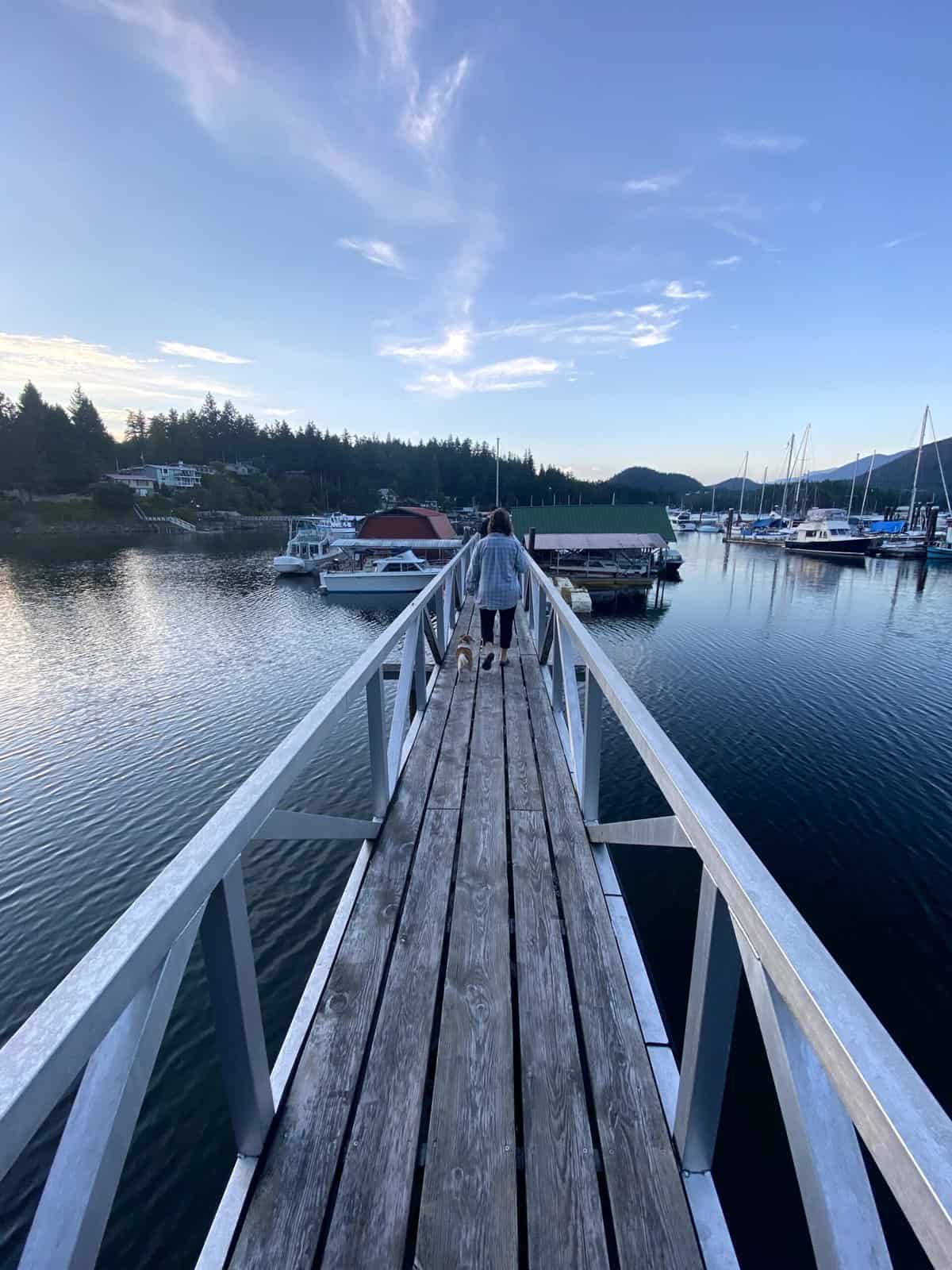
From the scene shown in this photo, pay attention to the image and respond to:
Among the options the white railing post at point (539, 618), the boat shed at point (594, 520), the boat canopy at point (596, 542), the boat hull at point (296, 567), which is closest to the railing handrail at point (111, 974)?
the white railing post at point (539, 618)

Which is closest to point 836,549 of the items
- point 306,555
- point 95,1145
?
point 306,555

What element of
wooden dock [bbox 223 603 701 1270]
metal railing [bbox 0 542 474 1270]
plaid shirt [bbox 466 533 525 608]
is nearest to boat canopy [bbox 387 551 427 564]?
Answer: plaid shirt [bbox 466 533 525 608]

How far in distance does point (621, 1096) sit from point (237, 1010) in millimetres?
1295

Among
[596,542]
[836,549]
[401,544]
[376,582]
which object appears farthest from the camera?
[836,549]

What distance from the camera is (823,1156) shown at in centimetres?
104

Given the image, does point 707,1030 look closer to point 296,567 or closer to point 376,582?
point 376,582

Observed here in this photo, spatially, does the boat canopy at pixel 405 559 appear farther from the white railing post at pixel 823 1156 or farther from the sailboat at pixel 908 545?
the sailboat at pixel 908 545

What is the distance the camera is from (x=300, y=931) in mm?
7582

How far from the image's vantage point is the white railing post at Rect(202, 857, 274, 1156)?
1486mm

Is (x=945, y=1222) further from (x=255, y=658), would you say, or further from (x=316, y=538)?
(x=316, y=538)

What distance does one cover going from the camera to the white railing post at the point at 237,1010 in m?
1.49

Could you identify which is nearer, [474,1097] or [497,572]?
[474,1097]

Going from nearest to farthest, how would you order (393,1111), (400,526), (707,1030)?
(707,1030) < (393,1111) < (400,526)

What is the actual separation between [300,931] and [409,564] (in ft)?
85.0
